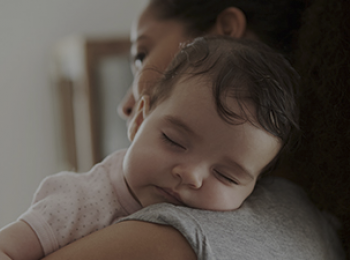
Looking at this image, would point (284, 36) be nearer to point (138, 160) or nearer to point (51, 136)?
point (138, 160)

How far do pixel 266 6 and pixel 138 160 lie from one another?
633 mm

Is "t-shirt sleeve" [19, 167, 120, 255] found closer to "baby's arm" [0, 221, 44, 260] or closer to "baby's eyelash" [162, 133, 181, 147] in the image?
"baby's arm" [0, 221, 44, 260]

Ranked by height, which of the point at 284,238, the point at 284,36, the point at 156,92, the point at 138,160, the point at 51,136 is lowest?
the point at 51,136

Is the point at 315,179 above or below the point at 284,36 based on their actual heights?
below

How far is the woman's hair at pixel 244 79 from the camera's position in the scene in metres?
0.75

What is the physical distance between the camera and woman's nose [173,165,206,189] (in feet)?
2.42

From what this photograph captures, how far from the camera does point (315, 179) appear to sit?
2.94ft

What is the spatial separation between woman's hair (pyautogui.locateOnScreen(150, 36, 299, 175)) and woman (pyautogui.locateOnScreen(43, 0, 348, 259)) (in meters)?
0.17

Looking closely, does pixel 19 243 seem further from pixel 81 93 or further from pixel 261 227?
pixel 81 93

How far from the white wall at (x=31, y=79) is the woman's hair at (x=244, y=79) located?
2.59 m

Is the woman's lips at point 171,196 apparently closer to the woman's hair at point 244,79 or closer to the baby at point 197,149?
the baby at point 197,149

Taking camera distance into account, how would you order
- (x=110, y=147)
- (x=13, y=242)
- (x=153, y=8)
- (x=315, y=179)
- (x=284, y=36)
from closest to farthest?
1. (x=13, y=242)
2. (x=315, y=179)
3. (x=284, y=36)
4. (x=153, y=8)
5. (x=110, y=147)

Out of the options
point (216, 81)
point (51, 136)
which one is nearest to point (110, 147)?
point (51, 136)

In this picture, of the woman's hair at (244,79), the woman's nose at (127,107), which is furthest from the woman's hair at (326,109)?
the woman's nose at (127,107)
